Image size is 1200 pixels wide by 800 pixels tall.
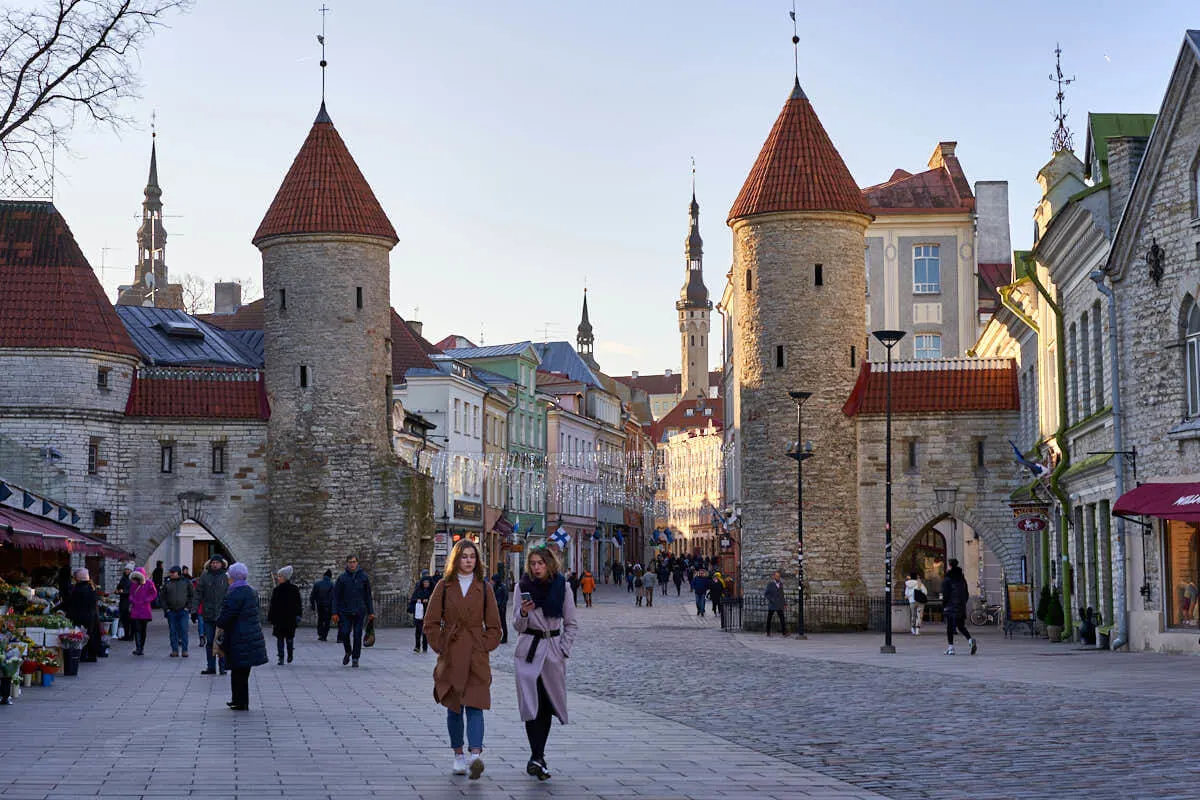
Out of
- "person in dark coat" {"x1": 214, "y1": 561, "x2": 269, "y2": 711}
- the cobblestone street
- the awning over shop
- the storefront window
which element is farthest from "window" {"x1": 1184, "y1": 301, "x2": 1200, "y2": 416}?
the awning over shop

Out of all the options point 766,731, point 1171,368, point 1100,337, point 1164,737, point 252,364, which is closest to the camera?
point 1164,737

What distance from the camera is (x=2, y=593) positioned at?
74.5ft

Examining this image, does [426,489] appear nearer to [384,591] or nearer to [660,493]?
[384,591]

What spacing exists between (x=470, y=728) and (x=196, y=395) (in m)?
36.6

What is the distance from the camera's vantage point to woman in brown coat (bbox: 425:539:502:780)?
491 inches

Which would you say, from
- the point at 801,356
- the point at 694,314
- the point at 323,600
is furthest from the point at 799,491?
the point at 694,314

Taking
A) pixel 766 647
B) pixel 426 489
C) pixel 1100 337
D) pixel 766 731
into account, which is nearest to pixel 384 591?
pixel 426 489

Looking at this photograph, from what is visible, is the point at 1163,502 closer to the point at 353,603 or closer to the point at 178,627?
the point at 353,603

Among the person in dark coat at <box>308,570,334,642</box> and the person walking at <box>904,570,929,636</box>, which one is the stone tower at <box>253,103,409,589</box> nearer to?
the person in dark coat at <box>308,570,334,642</box>

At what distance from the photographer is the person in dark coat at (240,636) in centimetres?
1797

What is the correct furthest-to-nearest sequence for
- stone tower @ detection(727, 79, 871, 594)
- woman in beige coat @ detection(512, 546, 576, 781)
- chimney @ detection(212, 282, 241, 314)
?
chimney @ detection(212, 282, 241, 314) < stone tower @ detection(727, 79, 871, 594) < woman in beige coat @ detection(512, 546, 576, 781)

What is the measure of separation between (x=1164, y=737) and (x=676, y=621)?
35425mm

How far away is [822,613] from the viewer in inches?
1732

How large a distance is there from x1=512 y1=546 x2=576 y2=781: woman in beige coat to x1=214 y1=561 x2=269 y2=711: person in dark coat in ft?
18.8
